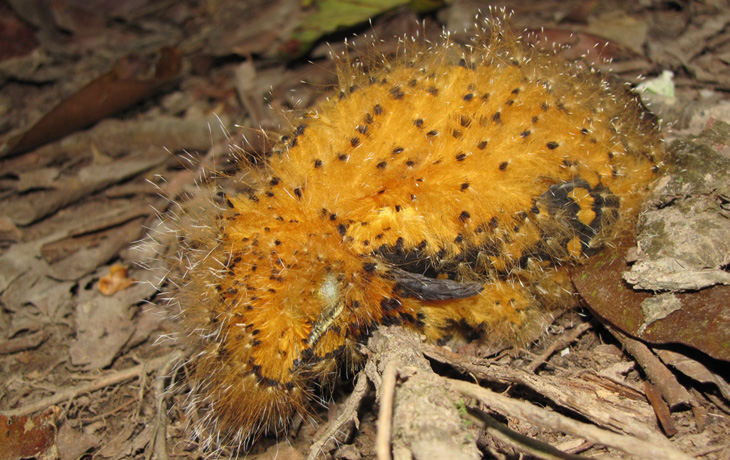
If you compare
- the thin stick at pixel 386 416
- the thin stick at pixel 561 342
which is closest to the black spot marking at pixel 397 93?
the thin stick at pixel 386 416

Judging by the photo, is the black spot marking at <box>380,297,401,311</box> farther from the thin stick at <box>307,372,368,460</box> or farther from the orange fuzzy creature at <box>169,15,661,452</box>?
the thin stick at <box>307,372,368,460</box>

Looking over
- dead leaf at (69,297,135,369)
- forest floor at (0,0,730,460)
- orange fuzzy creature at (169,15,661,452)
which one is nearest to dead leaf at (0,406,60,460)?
forest floor at (0,0,730,460)

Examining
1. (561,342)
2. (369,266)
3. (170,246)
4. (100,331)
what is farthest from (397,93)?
(100,331)

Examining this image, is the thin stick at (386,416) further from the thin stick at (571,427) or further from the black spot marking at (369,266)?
the black spot marking at (369,266)

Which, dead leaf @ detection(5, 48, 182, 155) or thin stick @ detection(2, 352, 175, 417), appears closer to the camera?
thin stick @ detection(2, 352, 175, 417)

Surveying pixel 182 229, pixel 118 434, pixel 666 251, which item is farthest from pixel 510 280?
pixel 118 434

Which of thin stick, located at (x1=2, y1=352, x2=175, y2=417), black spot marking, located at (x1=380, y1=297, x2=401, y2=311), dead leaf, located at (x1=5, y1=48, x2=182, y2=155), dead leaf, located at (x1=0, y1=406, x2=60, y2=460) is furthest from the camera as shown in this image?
dead leaf, located at (x1=5, y1=48, x2=182, y2=155)

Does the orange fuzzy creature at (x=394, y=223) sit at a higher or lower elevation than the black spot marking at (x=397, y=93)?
lower

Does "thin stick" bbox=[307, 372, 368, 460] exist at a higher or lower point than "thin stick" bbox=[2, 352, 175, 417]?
lower
